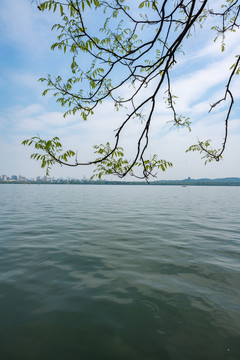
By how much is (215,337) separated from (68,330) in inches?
105

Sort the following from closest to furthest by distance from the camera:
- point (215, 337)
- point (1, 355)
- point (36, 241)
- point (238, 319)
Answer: point (1, 355) → point (215, 337) → point (238, 319) → point (36, 241)

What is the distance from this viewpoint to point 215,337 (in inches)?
123

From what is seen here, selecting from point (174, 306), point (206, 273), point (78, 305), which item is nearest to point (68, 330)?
point (78, 305)

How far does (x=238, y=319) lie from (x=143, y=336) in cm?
200

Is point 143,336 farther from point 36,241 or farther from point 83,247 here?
point 36,241

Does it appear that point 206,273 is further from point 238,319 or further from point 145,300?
point 145,300

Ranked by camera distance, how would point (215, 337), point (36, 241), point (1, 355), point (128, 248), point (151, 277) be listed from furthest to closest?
point (36, 241), point (128, 248), point (151, 277), point (215, 337), point (1, 355)

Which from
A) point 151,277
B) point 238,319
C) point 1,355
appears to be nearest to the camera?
point 1,355

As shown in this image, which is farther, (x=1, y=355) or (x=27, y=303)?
(x=27, y=303)

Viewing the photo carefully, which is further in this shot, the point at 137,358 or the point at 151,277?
the point at 151,277

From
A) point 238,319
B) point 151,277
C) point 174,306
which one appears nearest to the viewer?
point 238,319

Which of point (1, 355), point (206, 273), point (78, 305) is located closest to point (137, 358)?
point (78, 305)

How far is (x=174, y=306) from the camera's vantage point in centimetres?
389

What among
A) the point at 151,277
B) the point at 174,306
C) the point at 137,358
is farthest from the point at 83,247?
the point at 137,358
